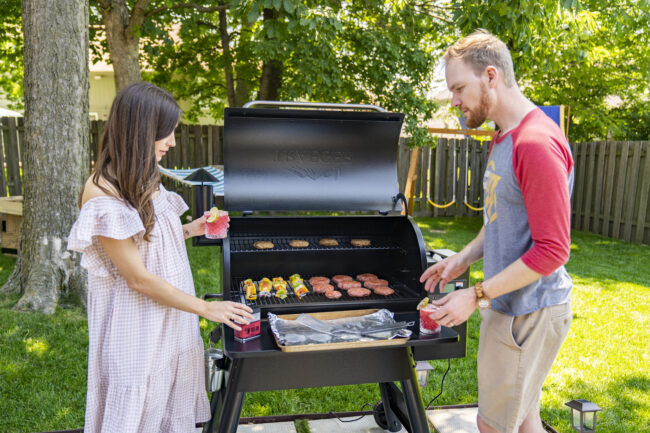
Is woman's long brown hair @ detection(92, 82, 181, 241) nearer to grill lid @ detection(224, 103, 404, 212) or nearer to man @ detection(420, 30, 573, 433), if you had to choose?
grill lid @ detection(224, 103, 404, 212)

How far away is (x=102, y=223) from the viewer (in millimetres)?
1519

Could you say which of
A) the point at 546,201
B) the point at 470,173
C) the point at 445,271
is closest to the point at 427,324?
the point at 445,271

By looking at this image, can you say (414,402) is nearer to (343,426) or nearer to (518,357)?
(518,357)

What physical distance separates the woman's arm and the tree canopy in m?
4.01

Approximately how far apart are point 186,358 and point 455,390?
2137 mm

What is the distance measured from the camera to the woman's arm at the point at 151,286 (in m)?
1.54

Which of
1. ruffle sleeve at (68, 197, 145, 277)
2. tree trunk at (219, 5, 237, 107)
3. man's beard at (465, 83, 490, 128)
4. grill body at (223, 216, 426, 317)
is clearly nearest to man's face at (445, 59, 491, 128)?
man's beard at (465, 83, 490, 128)

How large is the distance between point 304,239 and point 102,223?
1148 millimetres

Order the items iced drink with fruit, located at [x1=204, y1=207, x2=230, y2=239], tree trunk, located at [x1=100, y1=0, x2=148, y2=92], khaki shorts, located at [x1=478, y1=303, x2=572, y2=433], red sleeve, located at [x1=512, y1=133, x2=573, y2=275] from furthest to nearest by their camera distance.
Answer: tree trunk, located at [x1=100, y1=0, x2=148, y2=92], iced drink with fruit, located at [x1=204, y1=207, x2=230, y2=239], khaki shorts, located at [x1=478, y1=303, x2=572, y2=433], red sleeve, located at [x1=512, y1=133, x2=573, y2=275]

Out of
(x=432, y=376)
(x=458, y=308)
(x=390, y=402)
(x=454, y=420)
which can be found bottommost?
(x=432, y=376)

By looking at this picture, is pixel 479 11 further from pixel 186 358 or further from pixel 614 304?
pixel 186 358

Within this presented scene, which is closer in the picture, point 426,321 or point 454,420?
point 426,321

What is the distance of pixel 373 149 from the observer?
2.63 m

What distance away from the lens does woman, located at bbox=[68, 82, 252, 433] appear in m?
1.56
